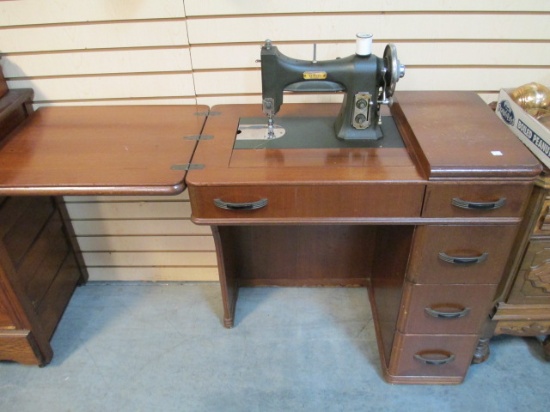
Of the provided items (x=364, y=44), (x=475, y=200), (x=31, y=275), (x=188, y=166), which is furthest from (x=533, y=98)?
(x=31, y=275)

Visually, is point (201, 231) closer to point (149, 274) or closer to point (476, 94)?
point (149, 274)

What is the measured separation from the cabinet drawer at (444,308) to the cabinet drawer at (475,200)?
299 mm

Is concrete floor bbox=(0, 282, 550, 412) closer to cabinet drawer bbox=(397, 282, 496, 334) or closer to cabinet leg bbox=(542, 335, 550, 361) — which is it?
cabinet leg bbox=(542, 335, 550, 361)

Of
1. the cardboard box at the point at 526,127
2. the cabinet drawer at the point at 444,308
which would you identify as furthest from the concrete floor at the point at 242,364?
the cardboard box at the point at 526,127

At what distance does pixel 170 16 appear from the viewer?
161cm

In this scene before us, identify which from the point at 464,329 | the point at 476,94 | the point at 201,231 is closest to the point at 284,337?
the point at 201,231

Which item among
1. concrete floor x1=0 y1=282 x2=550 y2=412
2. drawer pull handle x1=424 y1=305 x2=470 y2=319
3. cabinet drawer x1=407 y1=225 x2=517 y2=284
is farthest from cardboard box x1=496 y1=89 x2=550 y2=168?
concrete floor x1=0 y1=282 x2=550 y2=412

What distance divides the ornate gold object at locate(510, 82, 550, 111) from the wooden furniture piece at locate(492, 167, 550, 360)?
33 centimetres

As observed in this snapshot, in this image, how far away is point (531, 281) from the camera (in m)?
1.59

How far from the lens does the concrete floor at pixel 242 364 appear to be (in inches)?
66.4

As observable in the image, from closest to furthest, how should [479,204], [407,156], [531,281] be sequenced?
[479,204] → [407,156] → [531,281]

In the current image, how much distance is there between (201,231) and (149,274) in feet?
1.35

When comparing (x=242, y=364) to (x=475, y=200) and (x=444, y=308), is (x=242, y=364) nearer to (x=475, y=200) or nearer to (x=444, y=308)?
(x=444, y=308)

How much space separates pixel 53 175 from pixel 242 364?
42.1 inches
